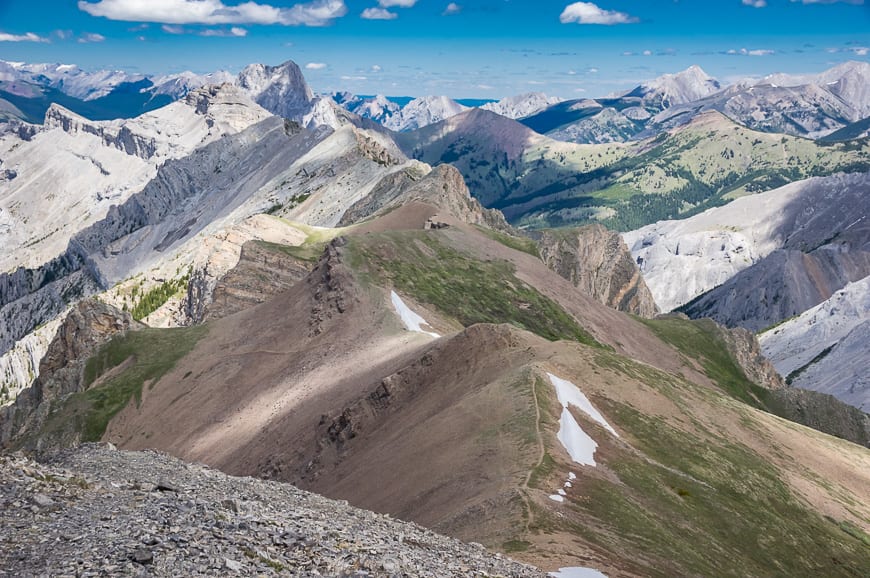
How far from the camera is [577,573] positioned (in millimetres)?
33312

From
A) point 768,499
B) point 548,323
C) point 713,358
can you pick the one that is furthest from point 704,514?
point 713,358

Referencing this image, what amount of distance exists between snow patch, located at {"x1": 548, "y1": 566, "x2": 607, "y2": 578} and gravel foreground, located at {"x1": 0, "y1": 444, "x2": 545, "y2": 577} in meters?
1.94

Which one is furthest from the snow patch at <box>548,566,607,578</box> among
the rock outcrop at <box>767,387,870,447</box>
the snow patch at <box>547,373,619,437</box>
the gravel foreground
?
the rock outcrop at <box>767,387,870,447</box>

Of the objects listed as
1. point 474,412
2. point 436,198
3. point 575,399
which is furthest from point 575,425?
point 436,198

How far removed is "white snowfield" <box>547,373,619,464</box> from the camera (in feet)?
164

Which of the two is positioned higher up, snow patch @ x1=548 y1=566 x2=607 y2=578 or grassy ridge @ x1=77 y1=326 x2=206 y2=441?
snow patch @ x1=548 y1=566 x2=607 y2=578

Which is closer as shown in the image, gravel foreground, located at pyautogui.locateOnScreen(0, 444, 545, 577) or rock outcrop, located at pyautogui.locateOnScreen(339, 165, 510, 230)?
gravel foreground, located at pyautogui.locateOnScreen(0, 444, 545, 577)

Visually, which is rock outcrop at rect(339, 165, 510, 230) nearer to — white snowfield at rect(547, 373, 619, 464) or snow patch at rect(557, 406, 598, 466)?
white snowfield at rect(547, 373, 619, 464)

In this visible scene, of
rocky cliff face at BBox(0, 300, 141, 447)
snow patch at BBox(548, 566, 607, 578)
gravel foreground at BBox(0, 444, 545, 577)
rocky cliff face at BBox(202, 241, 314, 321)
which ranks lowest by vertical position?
rocky cliff face at BBox(0, 300, 141, 447)

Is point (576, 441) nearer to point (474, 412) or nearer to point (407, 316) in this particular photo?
point (474, 412)

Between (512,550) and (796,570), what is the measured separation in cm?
2439

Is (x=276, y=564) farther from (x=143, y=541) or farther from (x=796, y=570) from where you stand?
(x=796, y=570)

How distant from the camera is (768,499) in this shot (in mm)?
59875

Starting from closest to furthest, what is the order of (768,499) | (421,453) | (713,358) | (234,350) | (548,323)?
1. (421,453)
2. (768,499)
3. (234,350)
4. (548,323)
5. (713,358)
